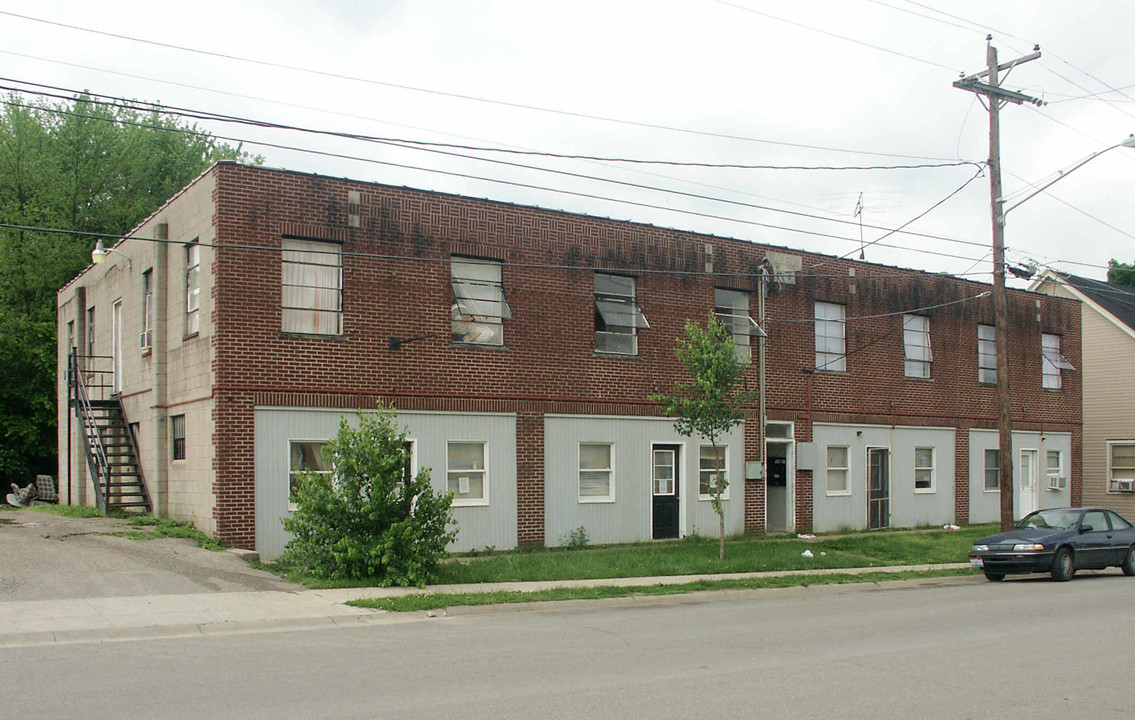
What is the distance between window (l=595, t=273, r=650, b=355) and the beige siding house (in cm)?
2171

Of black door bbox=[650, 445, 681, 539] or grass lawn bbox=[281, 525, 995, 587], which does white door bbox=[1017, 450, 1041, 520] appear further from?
black door bbox=[650, 445, 681, 539]

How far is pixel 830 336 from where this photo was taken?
2806 cm

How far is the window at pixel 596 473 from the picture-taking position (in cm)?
2317

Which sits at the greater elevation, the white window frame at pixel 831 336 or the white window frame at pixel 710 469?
the white window frame at pixel 831 336

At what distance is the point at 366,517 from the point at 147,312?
33.6 feet

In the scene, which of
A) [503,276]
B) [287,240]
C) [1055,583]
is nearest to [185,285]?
[287,240]

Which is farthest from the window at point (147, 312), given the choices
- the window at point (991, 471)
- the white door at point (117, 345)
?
the window at point (991, 471)

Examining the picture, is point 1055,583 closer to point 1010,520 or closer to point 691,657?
point 1010,520

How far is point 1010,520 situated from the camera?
23016 millimetres

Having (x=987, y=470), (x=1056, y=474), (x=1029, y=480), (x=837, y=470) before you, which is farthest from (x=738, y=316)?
(x=1056, y=474)

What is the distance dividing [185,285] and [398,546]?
8.24 metres

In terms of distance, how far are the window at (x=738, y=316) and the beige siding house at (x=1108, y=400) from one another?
1801 centimetres

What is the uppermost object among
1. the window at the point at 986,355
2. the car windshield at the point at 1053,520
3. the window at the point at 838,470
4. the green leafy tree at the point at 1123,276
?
the green leafy tree at the point at 1123,276

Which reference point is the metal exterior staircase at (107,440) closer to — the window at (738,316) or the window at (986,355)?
the window at (738,316)
